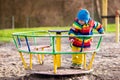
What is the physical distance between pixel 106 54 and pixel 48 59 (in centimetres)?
162

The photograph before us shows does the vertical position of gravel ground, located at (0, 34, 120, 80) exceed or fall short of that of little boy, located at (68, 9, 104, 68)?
it falls short

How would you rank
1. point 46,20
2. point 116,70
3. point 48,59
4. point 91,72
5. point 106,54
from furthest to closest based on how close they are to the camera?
point 46,20 → point 106,54 → point 48,59 → point 116,70 → point 91,72

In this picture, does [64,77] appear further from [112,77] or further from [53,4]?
[53,4]

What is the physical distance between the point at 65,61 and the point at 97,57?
105 cm

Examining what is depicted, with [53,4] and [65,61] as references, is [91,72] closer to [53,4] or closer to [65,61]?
[65,61]

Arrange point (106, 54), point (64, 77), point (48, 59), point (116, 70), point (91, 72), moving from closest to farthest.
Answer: point (64, 77), point (91, 72), point (116, 70), point (48, 59), point (106, 54)

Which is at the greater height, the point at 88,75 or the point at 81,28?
the point at 81,28

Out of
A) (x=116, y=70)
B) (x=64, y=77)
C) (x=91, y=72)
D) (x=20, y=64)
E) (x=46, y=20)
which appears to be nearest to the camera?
(x=64, y=77)

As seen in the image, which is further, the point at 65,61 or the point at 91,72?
the point at 65,61

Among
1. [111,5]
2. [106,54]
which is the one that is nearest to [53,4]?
[111,5]

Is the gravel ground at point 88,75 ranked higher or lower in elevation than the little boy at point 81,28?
lower

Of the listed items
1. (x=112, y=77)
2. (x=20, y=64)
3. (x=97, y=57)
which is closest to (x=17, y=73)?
(x=20, y=64)

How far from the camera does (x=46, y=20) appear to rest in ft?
92.3

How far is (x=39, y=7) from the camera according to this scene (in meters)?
28.4
